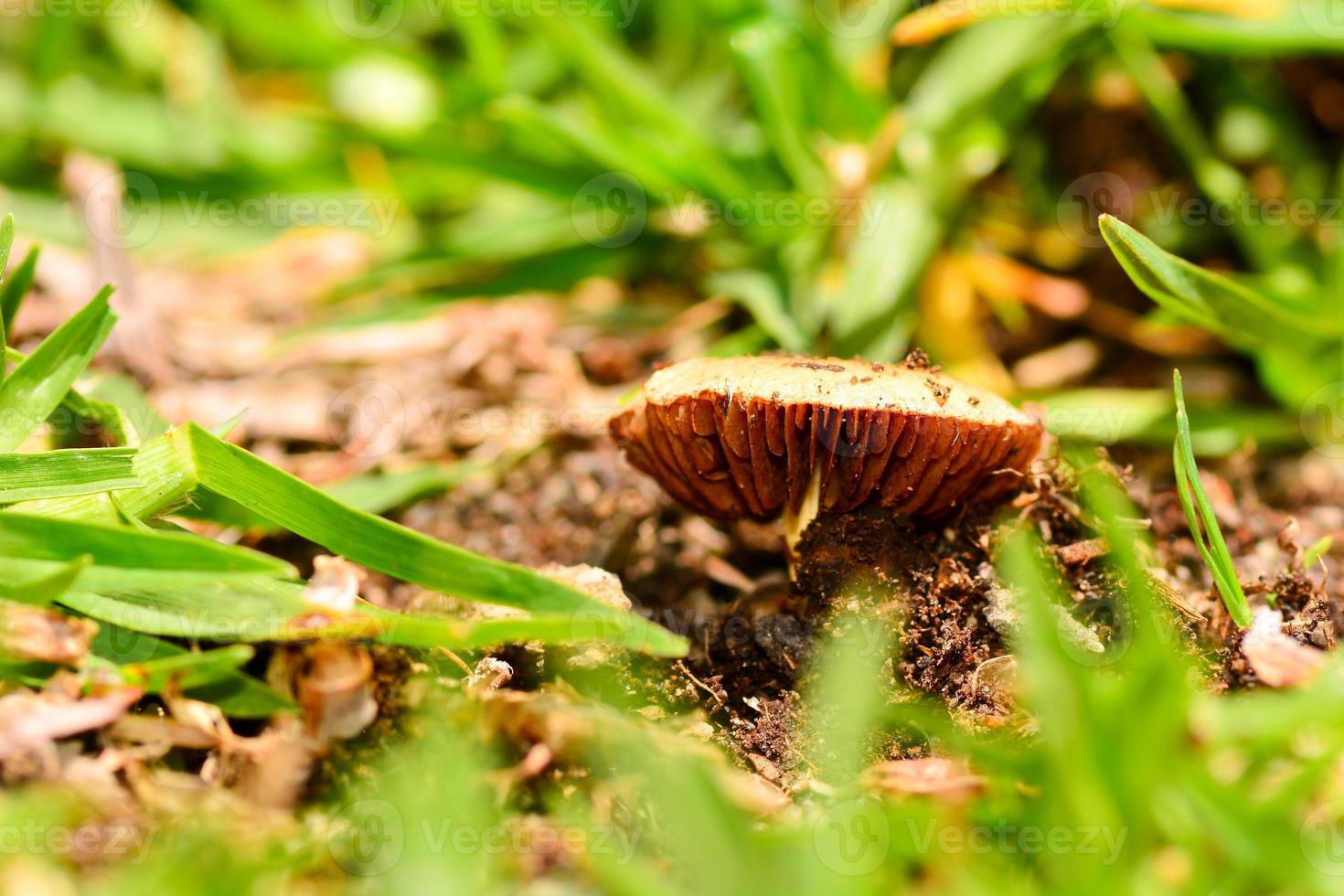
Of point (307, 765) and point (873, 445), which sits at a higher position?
point (873, 445)

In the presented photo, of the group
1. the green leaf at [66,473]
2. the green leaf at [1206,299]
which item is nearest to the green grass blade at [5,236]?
the green leaf at [66,473]

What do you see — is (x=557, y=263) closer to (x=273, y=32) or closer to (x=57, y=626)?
(x=273, y=32)

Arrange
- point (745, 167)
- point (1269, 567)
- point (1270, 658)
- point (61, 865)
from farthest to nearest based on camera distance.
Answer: point (745, 167), point (1269, 567), point (1270, 658), point (61, 865)

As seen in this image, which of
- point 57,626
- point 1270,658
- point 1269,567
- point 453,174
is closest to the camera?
point 57,626

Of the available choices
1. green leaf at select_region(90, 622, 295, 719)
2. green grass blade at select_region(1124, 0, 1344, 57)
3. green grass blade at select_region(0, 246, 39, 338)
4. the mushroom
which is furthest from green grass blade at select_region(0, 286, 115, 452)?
green grass blade at select_region(1124, 0, 1344, 57)

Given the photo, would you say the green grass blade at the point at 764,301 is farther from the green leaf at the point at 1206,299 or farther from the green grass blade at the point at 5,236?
the green grass blade at the point at 5,236

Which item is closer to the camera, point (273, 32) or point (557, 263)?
point (557, 263)

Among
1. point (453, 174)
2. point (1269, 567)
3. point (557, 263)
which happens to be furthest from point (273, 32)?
point (1269, 567)

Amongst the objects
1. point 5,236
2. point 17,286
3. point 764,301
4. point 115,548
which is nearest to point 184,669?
point 115,548
